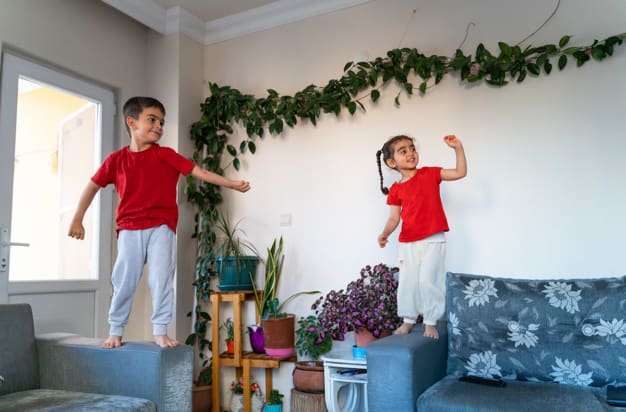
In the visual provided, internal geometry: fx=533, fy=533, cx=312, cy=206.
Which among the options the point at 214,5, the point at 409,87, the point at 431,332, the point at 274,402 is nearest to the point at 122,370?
the point at 431,332

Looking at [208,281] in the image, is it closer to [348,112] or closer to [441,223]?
[348,112]

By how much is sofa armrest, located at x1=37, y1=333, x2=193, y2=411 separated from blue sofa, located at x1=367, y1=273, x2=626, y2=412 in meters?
0.74

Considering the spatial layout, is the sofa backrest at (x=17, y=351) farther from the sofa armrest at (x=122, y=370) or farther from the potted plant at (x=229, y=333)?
the potted plant at (x=229, y=333)

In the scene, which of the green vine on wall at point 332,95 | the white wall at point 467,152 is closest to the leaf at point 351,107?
the green vine on wall at point 332,95

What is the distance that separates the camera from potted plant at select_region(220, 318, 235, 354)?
3477 mm

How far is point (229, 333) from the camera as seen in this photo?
3537 mm

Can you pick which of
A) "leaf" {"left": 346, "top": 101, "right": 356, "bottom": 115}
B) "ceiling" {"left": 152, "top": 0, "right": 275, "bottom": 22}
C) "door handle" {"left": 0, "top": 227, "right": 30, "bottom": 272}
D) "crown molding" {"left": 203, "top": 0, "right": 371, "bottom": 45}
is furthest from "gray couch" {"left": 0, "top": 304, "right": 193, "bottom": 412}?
"crown molding" {"left": 203, "top": 0, "right": 371, "bottom": 45}

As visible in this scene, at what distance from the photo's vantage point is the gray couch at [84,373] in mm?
1922

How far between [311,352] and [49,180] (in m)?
1.87

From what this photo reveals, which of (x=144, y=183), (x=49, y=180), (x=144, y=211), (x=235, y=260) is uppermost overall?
(x=49, y=180)

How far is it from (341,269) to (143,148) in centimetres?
141

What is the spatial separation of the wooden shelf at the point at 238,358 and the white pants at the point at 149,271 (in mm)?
973

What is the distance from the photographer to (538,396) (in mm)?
1915

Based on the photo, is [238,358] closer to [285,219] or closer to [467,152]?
[285,219]
